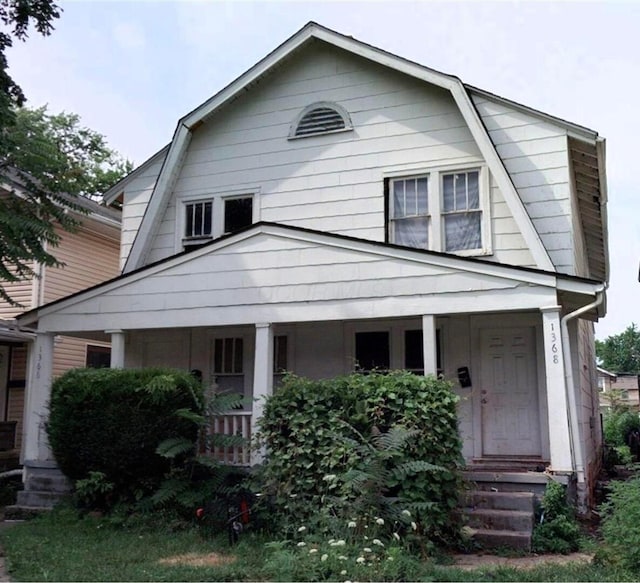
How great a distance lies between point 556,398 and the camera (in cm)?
791

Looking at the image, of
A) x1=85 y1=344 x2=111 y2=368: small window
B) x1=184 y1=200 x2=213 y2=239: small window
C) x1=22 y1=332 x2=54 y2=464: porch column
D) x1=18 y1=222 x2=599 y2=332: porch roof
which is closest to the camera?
x1=18 y1=222 x2=599 y2=332: porch roof

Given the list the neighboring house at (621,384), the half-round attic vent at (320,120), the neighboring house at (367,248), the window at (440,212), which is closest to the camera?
the neighboring house at (367,248)

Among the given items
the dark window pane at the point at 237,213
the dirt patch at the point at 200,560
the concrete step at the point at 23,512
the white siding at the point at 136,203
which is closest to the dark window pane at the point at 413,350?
the dark window pane at the point at 237,213

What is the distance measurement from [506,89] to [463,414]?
254 inches

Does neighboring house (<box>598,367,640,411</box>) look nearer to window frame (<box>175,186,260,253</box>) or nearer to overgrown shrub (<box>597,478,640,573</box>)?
window frame (<box>175,186,260,253</box>)

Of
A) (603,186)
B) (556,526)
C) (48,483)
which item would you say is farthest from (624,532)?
(48,483)

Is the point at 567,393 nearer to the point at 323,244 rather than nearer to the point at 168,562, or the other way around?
the point at 323,244

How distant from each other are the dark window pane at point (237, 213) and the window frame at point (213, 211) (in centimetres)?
5

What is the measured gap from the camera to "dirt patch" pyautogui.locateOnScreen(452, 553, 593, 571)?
6309 millimetres

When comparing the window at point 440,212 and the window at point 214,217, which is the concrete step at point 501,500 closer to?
the window at point 440,212

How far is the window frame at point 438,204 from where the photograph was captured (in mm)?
9961

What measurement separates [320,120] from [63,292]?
8.03 meters

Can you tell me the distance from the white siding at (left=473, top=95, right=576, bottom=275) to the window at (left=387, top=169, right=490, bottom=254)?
587mm

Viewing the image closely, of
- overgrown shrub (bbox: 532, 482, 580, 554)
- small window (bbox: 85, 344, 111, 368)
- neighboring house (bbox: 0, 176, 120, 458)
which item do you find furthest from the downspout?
small window (bbox: 85, 344, 111, 368)
